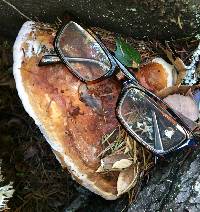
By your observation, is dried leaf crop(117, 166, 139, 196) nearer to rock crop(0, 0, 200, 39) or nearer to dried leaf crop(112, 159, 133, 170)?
dried leaf crop(112, 159, 133, 170)

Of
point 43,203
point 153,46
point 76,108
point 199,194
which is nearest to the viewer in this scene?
point 199,194

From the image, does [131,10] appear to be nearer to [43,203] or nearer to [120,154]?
[120,154]

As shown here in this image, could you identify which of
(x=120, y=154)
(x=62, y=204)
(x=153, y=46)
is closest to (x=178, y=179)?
(x=120, y=154)

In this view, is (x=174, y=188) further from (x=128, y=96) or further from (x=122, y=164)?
(x=128, y=96)

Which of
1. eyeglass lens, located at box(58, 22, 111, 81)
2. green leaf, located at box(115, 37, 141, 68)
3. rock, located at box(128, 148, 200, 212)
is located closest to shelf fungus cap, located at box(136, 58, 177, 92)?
green leaf, located at box(115, 37, 141, 68)

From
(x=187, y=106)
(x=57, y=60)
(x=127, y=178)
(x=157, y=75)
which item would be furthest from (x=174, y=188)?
(x=57, y=60)

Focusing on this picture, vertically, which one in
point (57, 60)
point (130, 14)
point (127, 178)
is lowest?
point (127, 178)

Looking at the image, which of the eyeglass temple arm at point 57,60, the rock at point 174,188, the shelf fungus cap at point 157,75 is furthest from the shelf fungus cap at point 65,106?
the rock at point 174,188
